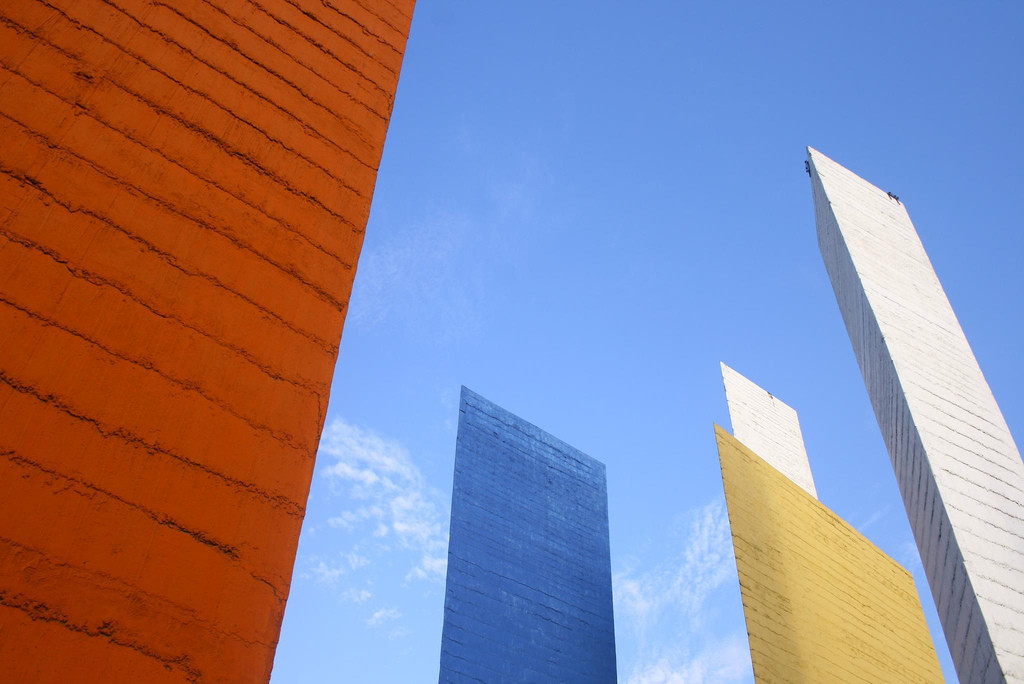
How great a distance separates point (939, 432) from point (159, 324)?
20.9 ft

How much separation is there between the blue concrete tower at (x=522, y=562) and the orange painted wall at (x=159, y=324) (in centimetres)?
826

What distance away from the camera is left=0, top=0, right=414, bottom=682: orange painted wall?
3.06ft

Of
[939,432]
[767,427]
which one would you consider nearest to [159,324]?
[939,432]

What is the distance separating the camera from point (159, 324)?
121 cm

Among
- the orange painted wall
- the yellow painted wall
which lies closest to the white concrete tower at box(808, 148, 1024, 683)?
the yellow painted wall

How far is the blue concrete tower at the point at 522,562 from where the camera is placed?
940 cm

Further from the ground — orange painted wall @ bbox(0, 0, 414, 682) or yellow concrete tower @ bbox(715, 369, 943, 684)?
yellow concrete tower @ bbox(715, 369, 943, 684)

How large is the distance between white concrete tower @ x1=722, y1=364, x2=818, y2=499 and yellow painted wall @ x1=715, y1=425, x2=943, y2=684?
372 centimetres

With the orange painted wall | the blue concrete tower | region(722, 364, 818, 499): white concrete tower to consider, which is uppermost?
region(722, 364, 818, 499): white concrete tower

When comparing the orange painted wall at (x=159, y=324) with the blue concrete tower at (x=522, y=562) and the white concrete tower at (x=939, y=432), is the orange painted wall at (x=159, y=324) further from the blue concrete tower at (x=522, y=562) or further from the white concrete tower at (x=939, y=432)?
the blue concrete tower at (x=522, y=562)

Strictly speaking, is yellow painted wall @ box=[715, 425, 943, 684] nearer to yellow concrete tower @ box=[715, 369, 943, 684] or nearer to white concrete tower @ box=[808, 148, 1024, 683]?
yellow concrete tower @ box=[715, 369, 943, 684]

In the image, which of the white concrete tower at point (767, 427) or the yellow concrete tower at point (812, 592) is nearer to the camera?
the yellow concrete tower at point (812, 592)

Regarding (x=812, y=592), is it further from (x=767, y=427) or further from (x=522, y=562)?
(x=767, y=427)

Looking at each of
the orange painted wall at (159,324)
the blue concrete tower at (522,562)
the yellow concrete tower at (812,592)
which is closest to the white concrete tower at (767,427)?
the blue concrete tower at (522,562)
